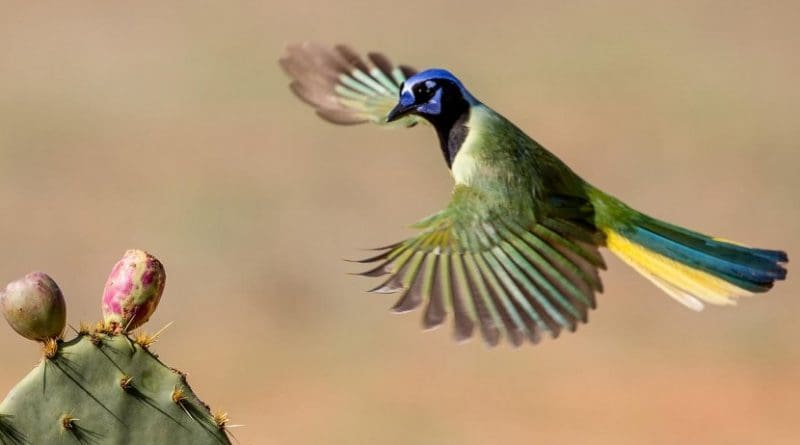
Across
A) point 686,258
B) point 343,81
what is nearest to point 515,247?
point 686,258

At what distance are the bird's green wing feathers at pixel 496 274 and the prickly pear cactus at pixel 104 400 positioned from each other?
1.17 m

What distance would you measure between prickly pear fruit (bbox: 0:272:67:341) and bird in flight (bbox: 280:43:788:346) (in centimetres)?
126

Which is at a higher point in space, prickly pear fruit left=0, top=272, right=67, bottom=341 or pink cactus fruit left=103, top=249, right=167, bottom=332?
pink cactus fruit left=103, top=249, right=167, bottom=332

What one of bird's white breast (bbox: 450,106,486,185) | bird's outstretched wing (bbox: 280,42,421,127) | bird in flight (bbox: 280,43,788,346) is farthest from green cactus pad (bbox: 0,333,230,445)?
bird's outstretched wing (bbox: 280,42,421,127)

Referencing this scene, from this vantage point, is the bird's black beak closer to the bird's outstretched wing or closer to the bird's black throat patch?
the bird's black throat patch

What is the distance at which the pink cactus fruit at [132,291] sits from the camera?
12.9 ft

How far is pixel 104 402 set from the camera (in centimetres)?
383

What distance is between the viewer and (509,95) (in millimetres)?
19922

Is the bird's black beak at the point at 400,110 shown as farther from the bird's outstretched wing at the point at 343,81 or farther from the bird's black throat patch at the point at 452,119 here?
the bird's outstretched wing at the point at 343,81

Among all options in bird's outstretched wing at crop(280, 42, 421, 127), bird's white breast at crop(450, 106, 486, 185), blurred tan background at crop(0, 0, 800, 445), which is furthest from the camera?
blurred tan background at crop(0, 0, 800, 445)

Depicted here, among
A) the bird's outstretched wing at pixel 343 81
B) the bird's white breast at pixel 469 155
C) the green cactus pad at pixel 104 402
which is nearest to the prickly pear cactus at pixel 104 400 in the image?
the green cactus pad at pixel 104 402

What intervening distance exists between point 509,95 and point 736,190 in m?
3.40

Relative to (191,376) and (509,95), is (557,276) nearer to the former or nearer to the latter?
(191,376)

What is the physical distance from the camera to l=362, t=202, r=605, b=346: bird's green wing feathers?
5117mm
